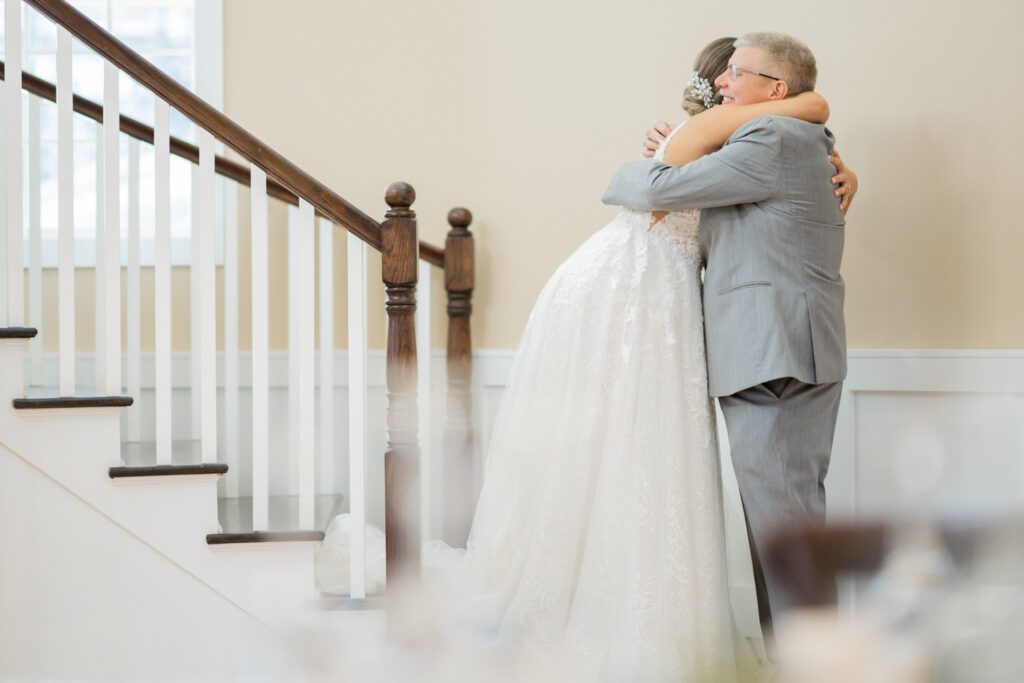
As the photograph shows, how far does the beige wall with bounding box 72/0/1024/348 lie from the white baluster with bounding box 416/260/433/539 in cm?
20

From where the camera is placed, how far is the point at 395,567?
2.24 metres

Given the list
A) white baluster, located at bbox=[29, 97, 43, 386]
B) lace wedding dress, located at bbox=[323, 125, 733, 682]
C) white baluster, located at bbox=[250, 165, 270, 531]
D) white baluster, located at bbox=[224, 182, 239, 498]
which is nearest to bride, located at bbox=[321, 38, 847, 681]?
lace wedding dress, located at bbox=[323, 125, 733, 682]

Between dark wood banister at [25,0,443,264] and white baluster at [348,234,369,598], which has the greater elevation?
dark wood banister at [25,0,443,264]

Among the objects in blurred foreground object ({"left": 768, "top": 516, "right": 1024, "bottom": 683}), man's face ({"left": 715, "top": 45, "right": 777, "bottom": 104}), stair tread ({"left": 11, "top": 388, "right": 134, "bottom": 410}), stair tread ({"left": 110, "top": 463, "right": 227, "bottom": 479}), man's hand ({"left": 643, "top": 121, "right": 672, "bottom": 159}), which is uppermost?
man's face ({"left": 715, "top": 45, "right": 777, "bottom": 104})

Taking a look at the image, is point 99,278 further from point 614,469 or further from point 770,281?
point 770,281

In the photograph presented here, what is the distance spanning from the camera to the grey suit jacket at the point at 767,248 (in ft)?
6.69

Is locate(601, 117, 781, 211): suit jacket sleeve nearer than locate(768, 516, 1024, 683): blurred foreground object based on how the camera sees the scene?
No

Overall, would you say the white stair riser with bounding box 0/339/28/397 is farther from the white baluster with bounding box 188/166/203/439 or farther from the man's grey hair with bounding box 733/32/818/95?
the man's grey hair with bounding box 733/32/818/95

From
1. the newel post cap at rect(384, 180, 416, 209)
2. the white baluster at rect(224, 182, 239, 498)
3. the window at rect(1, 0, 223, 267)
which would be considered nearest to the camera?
the newel post cap at rect(384, 180, 416, 209)

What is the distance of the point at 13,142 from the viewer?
2.19 m

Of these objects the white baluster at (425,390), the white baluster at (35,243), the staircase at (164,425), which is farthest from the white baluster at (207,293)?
the white baluster at (425,390)

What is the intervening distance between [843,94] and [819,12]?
27 centimetres

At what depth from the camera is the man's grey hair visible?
84.4 inches

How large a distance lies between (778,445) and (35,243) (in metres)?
2.28
